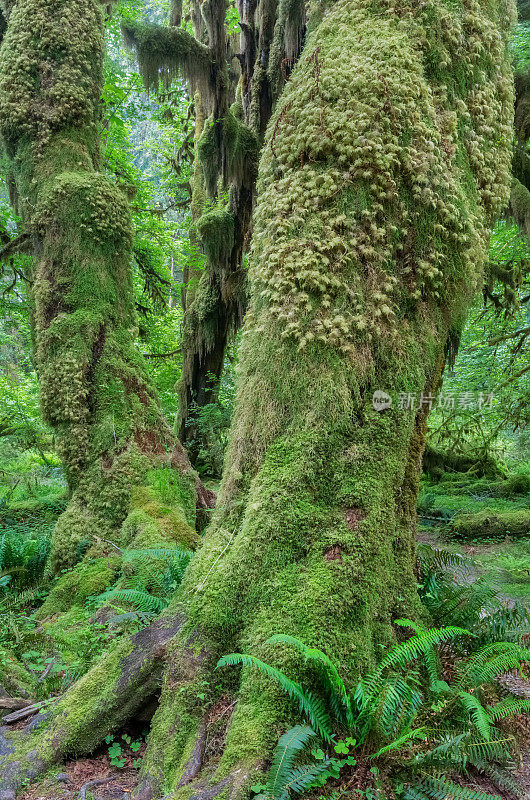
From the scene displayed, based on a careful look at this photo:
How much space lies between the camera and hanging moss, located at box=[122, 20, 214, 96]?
26.7 ft

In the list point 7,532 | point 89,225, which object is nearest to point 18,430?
point 7,532

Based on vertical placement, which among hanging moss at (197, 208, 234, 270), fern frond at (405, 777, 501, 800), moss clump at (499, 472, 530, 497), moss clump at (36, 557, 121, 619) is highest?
hanging moss at (197, 208, 234, 270)

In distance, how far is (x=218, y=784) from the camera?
2273 mm

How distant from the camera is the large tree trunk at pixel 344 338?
281cm

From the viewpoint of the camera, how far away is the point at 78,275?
21.1ft

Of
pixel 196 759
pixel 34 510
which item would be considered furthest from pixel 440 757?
pixel 34 510

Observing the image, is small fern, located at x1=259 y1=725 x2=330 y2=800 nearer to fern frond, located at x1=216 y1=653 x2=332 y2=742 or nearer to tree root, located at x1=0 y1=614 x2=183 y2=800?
fern frond, located at x1=216 y1=653 x2=332 y2=742

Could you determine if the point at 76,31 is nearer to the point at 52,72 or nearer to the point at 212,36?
the point at 52,72

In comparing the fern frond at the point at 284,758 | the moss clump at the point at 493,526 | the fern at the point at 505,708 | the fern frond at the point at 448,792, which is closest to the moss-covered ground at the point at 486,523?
Result: the moss clump at the point at 493,526

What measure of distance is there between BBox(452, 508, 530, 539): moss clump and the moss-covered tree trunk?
4.96 m

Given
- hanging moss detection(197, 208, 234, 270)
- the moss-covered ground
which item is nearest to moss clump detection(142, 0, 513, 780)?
the moss-covered ground

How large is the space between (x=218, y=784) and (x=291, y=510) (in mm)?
1294

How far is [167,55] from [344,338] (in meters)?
7.94

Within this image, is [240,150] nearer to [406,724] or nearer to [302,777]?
[406,724]
